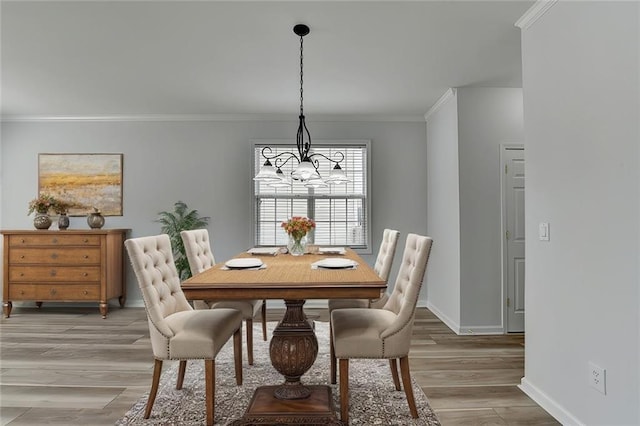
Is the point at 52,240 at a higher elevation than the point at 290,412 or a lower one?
higher

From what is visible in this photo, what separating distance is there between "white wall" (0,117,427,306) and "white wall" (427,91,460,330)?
0.99 ft

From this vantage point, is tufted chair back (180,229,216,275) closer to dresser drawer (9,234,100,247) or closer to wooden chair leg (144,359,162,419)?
wooden chair leg (144,359,162,419)

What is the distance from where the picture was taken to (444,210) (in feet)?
14.5

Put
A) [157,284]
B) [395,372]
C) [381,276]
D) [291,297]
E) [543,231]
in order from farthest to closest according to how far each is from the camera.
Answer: [381,276] < [395,372] < [543,231] < [157,284] < [291,297]

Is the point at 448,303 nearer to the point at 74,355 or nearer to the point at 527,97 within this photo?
the point at 527,97

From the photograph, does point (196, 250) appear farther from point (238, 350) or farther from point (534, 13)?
point (534, 13)

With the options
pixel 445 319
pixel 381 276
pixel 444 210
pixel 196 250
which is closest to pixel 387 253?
pixel 381 276

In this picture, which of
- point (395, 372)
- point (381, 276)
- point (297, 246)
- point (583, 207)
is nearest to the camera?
point (583, 207)

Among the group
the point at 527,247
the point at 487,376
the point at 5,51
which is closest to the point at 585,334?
the point at 527,247

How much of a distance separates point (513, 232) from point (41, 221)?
208 inches

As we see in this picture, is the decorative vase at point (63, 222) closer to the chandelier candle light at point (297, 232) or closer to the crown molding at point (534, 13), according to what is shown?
the chandelier candle light at point (297, 232)

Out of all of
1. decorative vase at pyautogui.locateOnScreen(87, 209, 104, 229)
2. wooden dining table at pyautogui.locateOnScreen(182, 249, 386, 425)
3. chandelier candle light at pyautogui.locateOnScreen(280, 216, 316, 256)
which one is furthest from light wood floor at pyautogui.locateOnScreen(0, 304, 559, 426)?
chandelier candle light at pyautogui.locateOnScreen(280, 216, 316, 256)

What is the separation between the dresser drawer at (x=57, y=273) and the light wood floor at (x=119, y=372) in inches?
17.9

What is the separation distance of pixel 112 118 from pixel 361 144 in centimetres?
319
